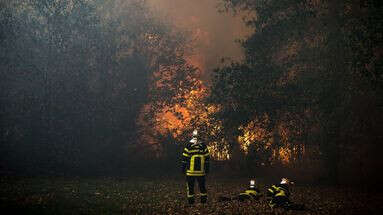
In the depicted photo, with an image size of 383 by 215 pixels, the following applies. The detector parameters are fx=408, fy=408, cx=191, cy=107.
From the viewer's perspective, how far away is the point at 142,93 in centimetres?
3294

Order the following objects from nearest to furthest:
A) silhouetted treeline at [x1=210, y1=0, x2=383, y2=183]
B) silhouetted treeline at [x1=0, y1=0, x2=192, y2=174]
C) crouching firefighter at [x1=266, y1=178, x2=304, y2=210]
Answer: crouching firefighter at [x1=266, y1=178, x2=304, y2=210] → silhouetted treeline at [x1=210, y1=0, x2=383, y2=183] → silhouetted treeline at [x1=0, y1=0, x2=192, y2=174]

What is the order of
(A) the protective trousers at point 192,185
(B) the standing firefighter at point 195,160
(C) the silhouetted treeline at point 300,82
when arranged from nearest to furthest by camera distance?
(B) the standing firefighter at point 195,160 → (A) the protective trousers at point 192,185 → (C) the silhouetted treeline at point 300,82

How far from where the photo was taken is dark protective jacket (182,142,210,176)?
14750 mm

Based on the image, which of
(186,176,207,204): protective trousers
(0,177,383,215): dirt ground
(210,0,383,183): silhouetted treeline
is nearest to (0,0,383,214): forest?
(210,0,383,183): silhouetted treeline

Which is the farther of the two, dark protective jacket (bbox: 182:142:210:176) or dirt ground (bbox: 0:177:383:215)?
dark protective jacket (bbox: 182:142:210:176)

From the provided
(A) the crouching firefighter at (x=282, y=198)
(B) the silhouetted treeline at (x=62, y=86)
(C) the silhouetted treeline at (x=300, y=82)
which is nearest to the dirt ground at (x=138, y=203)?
(A) the crouching firefighter at (x=282, y=198)

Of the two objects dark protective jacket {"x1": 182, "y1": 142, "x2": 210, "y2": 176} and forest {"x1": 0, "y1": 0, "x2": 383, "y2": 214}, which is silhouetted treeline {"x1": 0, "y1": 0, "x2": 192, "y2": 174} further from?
dark protective jacket {"x1": 182, "y1": 142, "x2": 210, "y2": 176}

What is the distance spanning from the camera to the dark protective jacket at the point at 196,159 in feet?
48.4

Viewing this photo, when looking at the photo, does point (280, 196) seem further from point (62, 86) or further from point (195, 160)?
Answer: point (62, 86)

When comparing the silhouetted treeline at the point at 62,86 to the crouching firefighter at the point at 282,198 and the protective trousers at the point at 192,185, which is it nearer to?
the protective trousers at the point at 192,185

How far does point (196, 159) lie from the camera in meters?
14.8

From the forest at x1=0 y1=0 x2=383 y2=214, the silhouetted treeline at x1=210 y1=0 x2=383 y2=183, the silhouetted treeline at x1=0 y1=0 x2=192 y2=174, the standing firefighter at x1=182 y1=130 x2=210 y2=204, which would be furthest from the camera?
the silhouetted treeline at x1=0 y1=0 x2=192 y2=174

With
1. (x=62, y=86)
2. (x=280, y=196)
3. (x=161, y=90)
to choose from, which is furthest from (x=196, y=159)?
(x=161, y=90)

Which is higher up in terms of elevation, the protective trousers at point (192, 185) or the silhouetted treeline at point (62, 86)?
the silhouetted treeline at point (62, 86)
